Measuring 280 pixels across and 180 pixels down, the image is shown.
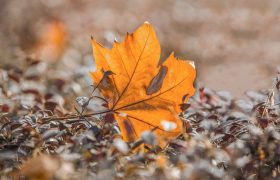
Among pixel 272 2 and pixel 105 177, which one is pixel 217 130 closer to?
pixel 105 177

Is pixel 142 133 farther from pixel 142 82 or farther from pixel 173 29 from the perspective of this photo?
pixel 173 29

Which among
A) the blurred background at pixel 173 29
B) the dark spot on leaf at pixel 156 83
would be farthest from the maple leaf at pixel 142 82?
the blurred background at pixel 173 29

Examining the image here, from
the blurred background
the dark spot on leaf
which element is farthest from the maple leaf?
the blurred background

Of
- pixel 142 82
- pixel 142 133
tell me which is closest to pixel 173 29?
pixel 142 82

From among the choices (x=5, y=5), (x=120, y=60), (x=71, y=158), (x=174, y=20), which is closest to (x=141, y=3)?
(x=174, y=20)

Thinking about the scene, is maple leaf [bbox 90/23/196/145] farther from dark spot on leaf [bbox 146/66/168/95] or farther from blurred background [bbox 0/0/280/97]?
blurred background [bbox 0/0/280/97]

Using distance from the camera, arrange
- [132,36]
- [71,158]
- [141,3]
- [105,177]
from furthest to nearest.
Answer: [141,3], [132,36], [71,158], [105,177]
